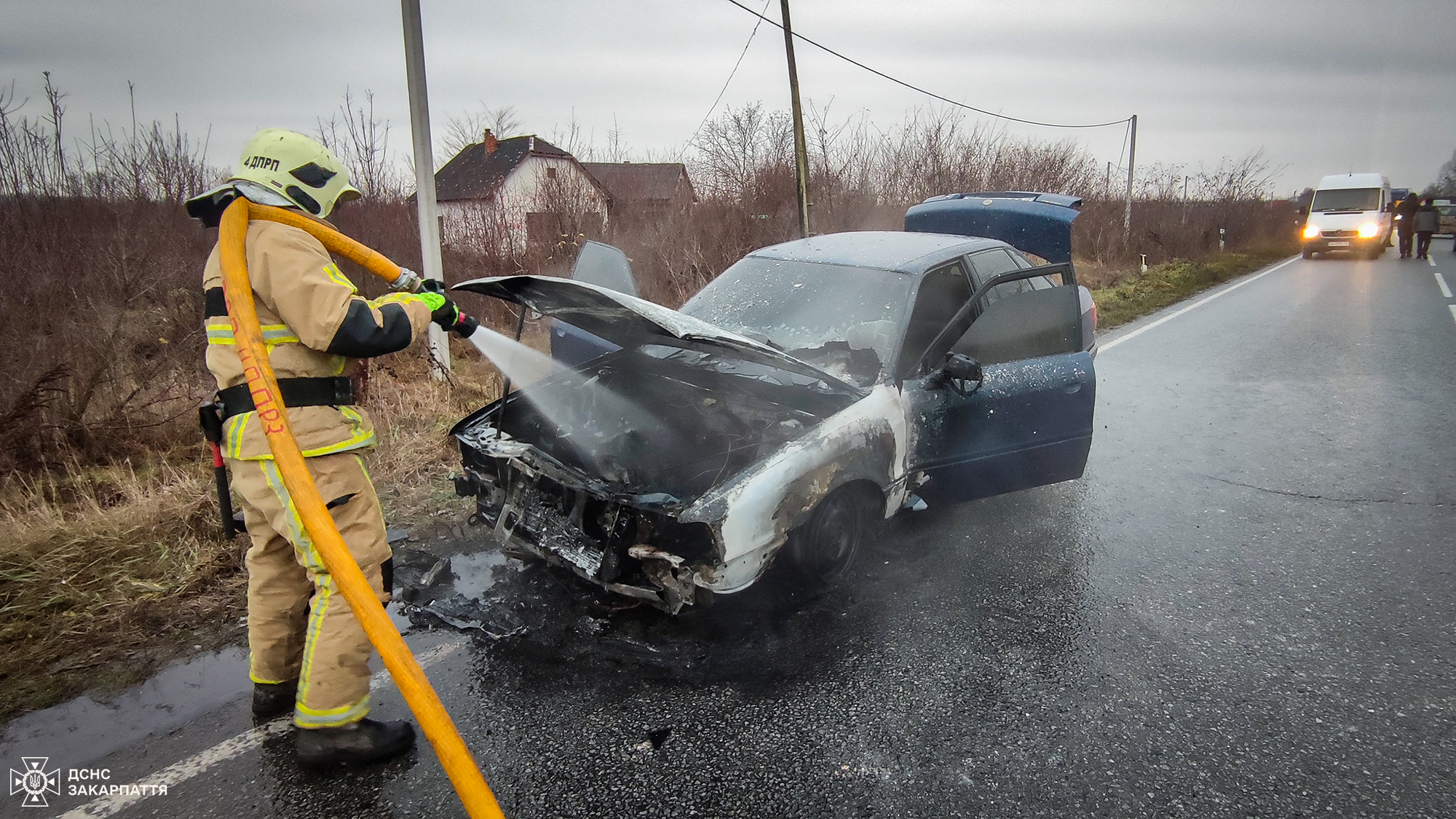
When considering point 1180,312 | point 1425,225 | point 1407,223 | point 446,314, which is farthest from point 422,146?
point 1407,223

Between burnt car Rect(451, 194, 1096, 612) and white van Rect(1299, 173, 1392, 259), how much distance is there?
77.1ft

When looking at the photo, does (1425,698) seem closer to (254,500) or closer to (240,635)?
(254,500)

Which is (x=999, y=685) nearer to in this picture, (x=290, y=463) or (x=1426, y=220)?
(x=290, y=463)

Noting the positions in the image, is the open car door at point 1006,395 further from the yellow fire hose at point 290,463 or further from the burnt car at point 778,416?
the yellow fire hose at point 290,463

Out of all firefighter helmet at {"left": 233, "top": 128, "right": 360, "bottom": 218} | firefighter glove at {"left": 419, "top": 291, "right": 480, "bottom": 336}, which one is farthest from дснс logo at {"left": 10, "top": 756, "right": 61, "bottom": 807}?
firefighter helmet at {"left": 233, "top": 128, "right": 360, "bottom": 218}

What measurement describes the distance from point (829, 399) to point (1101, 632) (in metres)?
1.45

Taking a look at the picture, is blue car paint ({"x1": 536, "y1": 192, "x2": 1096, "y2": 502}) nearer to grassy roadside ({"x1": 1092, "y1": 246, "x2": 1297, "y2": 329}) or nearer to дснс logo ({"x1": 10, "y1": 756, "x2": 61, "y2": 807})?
дснс logo ({"x1": 10, "y1": 756, "x2": 61, "y2": 807})

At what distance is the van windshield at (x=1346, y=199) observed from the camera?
70.9 feet

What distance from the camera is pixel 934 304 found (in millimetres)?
4289

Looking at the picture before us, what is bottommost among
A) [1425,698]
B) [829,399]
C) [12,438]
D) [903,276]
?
[1425,698]

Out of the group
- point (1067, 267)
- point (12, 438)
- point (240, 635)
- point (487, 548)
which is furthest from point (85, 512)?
point (1067, 267)

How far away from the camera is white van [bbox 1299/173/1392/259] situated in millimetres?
21672

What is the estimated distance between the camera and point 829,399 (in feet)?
11.2

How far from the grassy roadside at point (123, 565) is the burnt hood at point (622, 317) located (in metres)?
1.63
